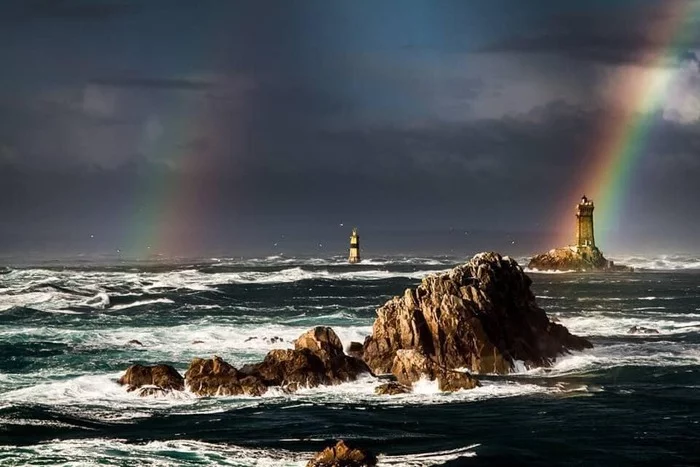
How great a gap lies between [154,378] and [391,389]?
10.5 metres

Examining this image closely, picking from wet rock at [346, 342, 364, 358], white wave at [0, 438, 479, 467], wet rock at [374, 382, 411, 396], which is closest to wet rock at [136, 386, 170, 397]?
white wave at [0, 438, 479, 467]

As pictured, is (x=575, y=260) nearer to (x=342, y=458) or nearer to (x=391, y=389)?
(x=391, y=389)

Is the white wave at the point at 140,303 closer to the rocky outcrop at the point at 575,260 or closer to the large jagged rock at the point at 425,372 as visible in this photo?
the large jagged rock at the point at 425,372

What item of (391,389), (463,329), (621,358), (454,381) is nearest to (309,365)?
(391,389)

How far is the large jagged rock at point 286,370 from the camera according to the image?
4331 cm

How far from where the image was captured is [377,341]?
51.0 m

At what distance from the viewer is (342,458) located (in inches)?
1165

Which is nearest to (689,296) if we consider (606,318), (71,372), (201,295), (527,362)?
(606,318)

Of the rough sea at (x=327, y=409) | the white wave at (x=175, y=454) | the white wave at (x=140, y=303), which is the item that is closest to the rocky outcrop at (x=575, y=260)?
the white wave at (x=140, y=303)

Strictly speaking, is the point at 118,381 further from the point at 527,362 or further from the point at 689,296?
the point at 689,296

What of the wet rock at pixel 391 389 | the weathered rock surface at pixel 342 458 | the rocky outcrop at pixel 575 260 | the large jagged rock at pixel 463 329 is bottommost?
the weathered rock surface at pixel 342 458

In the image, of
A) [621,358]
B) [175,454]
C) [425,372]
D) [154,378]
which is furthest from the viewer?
[621,358]

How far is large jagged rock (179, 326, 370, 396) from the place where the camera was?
43.3 metres

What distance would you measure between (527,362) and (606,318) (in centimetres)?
3271
